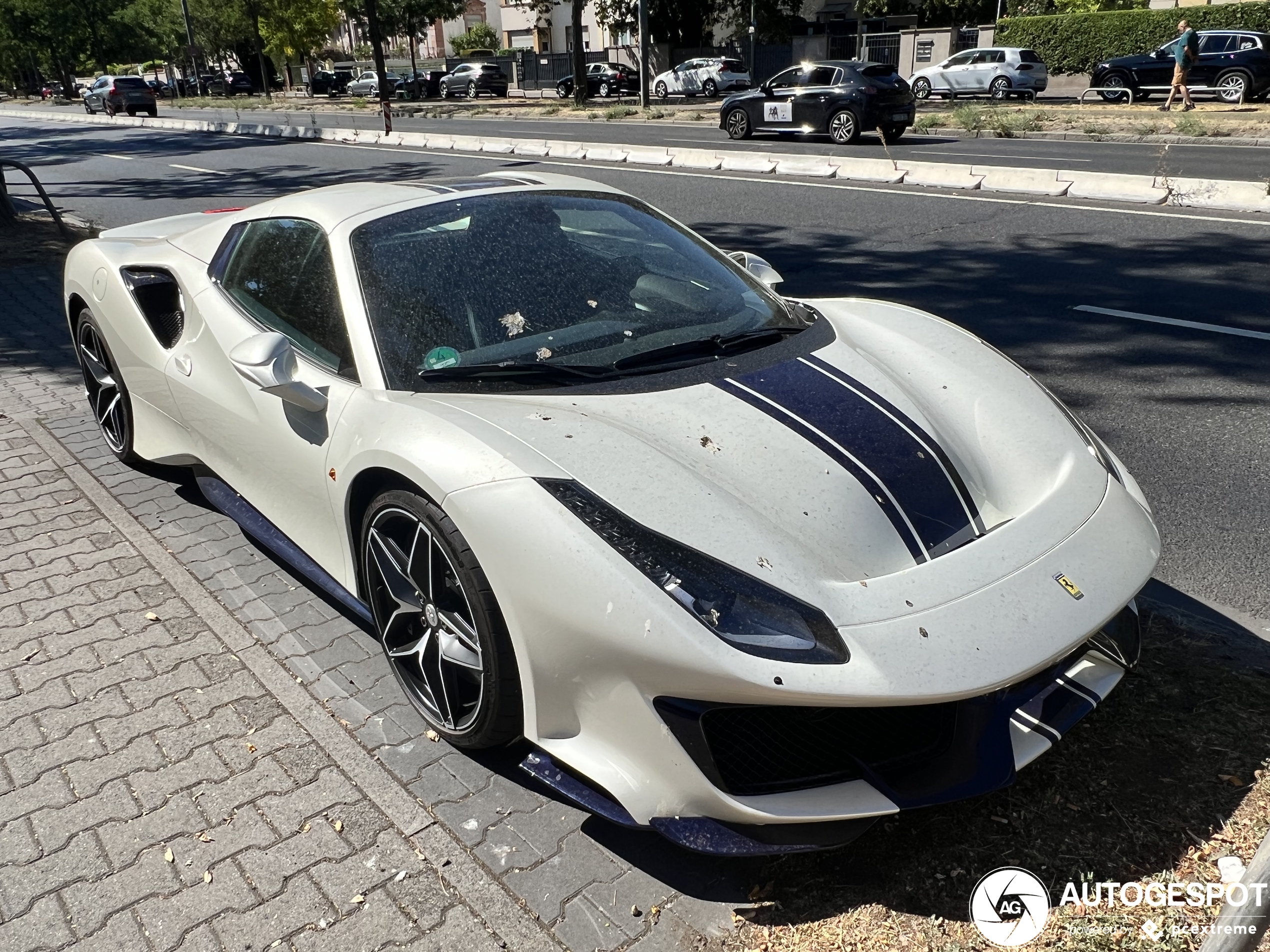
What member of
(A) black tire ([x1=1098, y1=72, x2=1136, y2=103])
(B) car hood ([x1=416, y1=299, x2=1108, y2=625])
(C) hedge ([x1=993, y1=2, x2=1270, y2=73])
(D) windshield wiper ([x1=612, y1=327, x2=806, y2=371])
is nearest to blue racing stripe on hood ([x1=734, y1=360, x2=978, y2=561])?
(B) car hood ([x1=416, y1=299, x2=1108, y2=625])

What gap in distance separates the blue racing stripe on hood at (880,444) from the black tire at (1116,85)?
27171mm

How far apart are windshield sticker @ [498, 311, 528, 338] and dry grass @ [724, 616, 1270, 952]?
163 centimetres

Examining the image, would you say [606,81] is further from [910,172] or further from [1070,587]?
[1070,587]

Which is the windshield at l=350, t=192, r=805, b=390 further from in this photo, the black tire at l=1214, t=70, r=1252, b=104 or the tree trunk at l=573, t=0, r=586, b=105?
the tree trunk at l=573, t=0, r=586, b=105

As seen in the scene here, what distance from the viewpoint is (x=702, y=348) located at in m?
3.04

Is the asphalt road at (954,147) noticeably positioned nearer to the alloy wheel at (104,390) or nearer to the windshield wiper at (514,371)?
the windshield wiper at (514,371)

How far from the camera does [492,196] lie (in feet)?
11.4

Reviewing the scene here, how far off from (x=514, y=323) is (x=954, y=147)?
16.6 meters

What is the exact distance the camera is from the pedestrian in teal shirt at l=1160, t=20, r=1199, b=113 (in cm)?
2084

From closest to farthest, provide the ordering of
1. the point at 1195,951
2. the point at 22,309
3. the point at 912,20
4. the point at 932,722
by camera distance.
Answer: the point at 1195,951 → the point at 932,722 → the point at 22,309 → the point at 912,20

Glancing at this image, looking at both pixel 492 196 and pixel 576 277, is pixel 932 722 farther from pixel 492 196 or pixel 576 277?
pixel 492 196

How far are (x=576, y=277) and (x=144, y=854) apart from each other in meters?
2.00

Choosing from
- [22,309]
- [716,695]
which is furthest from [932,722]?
[22,309]

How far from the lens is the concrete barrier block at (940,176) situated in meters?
11.5
